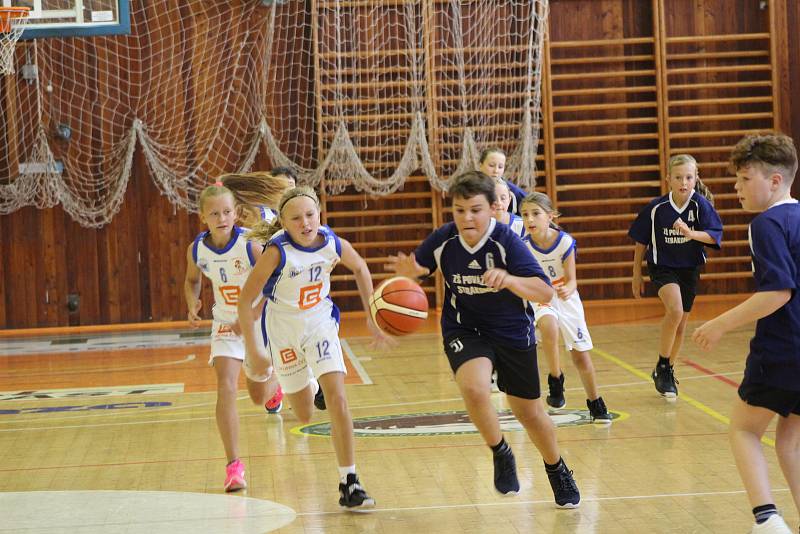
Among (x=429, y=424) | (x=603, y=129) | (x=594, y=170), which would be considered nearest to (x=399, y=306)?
(x=429, y=424)

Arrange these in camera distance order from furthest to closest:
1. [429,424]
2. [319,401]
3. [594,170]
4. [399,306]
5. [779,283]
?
1. [594,170]
2. [319,401]
3. [429,424]
4. [399,306]
5. [779,283]

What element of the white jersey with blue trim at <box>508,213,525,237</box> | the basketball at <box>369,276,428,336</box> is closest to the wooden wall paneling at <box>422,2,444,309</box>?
the white jersey with blue trim at <box>508,213,525,237</box>

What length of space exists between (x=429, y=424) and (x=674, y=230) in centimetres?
230

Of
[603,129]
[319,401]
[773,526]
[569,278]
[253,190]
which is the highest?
[603,129]

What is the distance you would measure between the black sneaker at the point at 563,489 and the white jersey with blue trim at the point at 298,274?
4.45ft

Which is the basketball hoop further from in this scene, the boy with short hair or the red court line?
the boy with short hair

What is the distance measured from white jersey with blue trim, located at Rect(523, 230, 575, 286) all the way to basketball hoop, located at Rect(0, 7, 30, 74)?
6436 millimetres

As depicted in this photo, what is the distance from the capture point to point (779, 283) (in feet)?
11.6

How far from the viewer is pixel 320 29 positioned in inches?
543

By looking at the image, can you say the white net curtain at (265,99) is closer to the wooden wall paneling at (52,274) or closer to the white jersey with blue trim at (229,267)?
the wooden wall paneling at (52,274)

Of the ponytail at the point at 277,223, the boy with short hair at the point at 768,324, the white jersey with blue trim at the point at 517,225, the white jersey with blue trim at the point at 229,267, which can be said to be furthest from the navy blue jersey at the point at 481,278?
the white jersey with blue trim at the point at 517,225

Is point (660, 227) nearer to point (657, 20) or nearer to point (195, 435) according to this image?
point (195, 435)

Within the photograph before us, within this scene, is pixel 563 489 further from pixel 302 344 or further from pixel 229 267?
pixel 229 267

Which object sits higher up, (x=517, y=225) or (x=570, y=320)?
(x=517, y=225)
